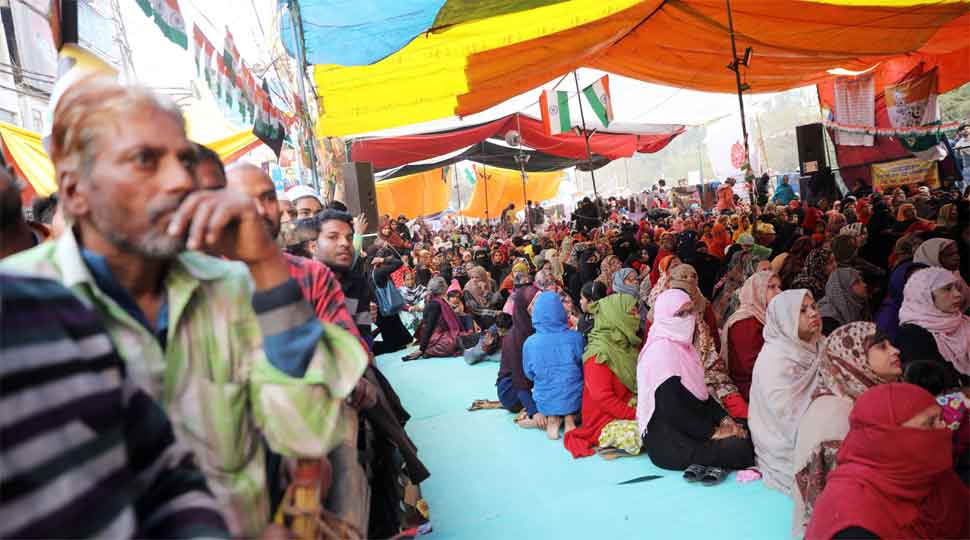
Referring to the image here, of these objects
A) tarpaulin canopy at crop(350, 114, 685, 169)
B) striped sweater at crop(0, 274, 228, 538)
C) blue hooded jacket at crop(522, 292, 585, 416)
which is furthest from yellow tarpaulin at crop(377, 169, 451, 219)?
striped sweater at crop(0, 274, 228, 538)

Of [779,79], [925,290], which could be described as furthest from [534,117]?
[925,290]

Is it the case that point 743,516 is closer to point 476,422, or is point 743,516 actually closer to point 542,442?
point 542,442

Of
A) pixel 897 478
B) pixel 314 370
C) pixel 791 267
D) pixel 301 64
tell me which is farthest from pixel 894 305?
pixel 301 64

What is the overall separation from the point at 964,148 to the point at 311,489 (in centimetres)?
1378

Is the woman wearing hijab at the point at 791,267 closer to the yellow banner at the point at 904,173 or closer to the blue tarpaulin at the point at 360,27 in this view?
the blue tarpaulin at the point at 360,27

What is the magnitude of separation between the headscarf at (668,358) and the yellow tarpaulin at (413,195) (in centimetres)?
1944

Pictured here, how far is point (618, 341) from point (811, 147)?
9.32 metres

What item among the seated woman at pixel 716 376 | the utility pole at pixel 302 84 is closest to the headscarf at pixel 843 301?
the seated woman at pixel 716 376

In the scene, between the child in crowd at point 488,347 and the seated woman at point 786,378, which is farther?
the child in crowd at point 488,347

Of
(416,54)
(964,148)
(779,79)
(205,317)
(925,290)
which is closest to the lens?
(205,317)

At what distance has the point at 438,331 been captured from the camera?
27.9ft

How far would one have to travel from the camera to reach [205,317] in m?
1.04

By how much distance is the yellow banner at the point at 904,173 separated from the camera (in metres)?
12.1

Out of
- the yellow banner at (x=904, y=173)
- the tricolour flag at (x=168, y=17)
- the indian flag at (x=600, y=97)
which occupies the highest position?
the indian flag at (x=600, y=97)
